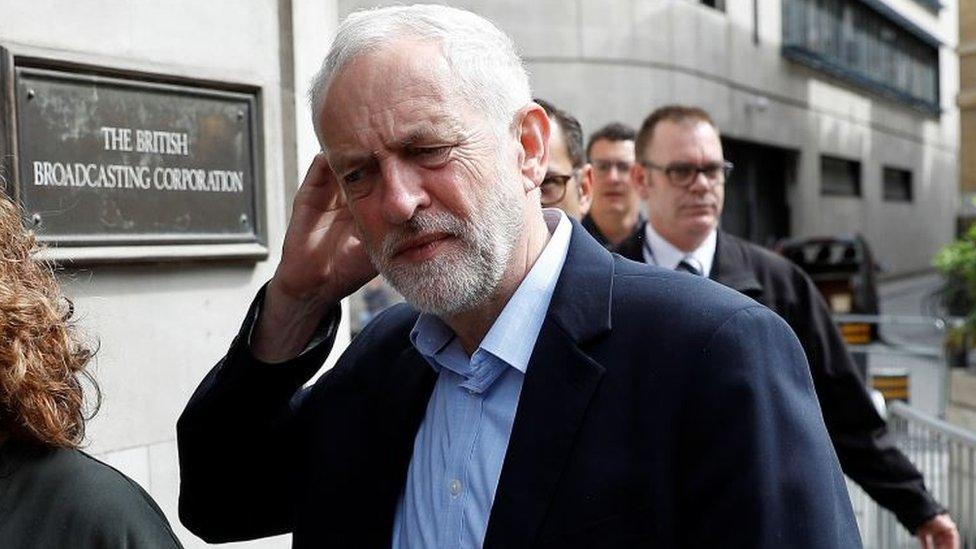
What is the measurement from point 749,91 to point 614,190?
20291 mm

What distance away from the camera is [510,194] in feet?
6.43

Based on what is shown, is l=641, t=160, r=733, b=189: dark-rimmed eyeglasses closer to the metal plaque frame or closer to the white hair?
the metal plaque frame

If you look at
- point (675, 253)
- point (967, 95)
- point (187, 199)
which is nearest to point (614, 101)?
point (675, 253)

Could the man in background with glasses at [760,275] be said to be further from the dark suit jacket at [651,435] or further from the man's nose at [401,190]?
the man's nose at [401,190]

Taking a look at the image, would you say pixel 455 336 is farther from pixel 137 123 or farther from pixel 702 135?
pixel 702 135

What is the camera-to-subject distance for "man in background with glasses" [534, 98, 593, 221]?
4.10m

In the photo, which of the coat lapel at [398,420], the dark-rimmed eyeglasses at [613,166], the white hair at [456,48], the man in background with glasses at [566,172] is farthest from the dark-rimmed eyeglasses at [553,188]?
the white hair at [456,48]

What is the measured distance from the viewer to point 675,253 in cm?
425

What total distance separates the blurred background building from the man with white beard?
1.30m

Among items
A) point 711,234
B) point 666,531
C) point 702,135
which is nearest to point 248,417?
point 666,531

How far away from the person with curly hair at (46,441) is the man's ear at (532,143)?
2.64ft

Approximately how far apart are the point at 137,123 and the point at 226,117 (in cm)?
35

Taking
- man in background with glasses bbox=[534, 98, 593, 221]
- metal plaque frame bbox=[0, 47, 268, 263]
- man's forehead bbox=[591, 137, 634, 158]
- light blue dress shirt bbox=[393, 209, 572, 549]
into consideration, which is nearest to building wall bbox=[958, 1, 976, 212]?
man's forehead bbox=[591, 137, 634, 158]

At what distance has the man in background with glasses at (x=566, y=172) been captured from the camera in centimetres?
410
